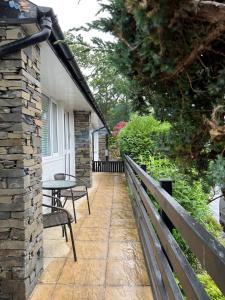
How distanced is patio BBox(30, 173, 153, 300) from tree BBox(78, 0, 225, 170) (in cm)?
214

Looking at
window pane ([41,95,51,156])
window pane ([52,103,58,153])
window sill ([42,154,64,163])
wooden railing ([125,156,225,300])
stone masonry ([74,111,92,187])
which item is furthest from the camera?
stone masonry ([74,111,92,187])

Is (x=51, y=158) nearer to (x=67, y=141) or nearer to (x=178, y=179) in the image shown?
(x=67, y=141)

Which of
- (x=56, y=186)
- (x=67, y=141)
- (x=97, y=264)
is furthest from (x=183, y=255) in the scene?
(x=67, y=141)

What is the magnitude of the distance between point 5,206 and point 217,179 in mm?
2219

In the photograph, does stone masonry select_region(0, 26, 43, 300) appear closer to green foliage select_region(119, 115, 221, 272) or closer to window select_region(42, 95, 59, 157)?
green foliage select_region(119, 115, 221, 272)

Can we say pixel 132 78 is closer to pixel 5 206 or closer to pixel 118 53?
pixel 118 53

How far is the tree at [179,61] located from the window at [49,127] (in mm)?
4927

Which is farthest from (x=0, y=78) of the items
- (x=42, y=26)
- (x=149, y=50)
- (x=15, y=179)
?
(x=149, y=50)

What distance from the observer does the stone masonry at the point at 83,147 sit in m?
9.95

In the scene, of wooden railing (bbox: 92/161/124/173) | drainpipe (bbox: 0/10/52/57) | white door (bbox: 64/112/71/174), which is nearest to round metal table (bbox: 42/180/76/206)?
drainpipe (bbox: 0/10/52/57)

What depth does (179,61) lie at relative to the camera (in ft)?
3.55

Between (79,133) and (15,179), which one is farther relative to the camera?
(79,133)

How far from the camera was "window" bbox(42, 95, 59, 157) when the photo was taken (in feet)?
20.6

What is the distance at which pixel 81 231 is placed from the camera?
5.08 m
